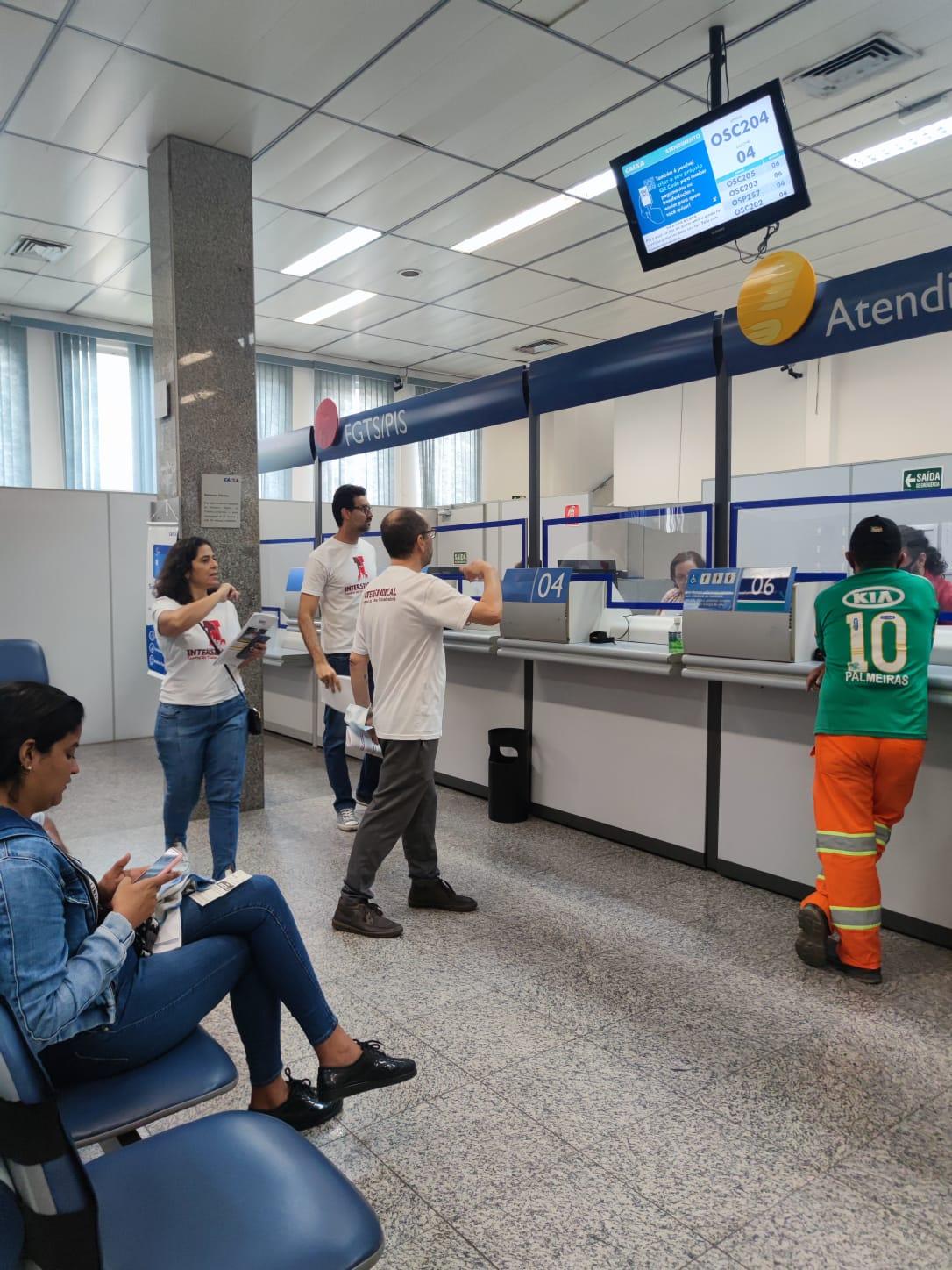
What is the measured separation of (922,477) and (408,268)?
3822 mm

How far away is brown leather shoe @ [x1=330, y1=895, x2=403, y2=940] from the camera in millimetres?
2838

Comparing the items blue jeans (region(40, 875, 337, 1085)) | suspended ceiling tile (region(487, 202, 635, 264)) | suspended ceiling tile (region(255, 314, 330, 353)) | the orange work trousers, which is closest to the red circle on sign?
suspended ceiling tile (region(487, 202, 635, 264))

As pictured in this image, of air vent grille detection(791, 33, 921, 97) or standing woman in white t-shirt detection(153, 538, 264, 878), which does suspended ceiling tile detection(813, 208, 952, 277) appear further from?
standing woman in white t-shirt detection(153, 538, 264, 878)

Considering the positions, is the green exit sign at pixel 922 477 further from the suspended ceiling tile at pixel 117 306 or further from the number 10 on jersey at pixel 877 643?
the suspended ceiling tile at pixel 117 306

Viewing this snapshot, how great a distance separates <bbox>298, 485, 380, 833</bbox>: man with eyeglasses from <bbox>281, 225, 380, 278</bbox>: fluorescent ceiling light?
8.46 ft

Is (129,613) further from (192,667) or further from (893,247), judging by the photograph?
(893,247)

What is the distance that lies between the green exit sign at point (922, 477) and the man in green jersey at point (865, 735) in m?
2.41

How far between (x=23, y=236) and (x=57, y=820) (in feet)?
13.1

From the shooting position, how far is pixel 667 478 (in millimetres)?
8547

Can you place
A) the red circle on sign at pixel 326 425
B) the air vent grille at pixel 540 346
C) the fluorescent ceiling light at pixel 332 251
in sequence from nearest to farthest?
the red circle on sign at pixel 326 425 < the fluorescent ceiling light at pixel 332 251 < the air vent grille at pixel 540 346

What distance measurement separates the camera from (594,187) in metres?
5.04

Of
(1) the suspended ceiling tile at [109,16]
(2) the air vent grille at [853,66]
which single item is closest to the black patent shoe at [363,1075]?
(1) the suspended ceiling tile at [109,16]

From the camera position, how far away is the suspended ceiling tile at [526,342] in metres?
8.11

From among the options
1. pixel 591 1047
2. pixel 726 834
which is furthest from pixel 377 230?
pixel 591 1047
